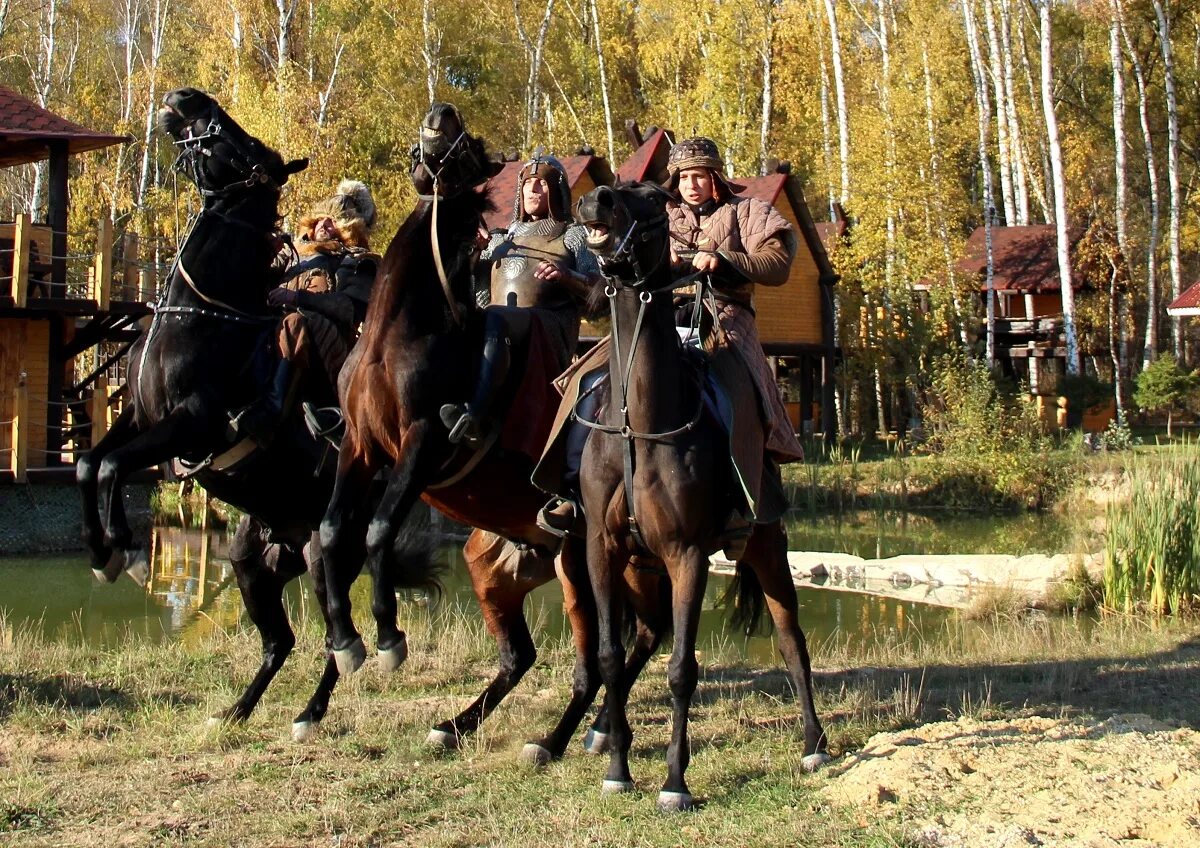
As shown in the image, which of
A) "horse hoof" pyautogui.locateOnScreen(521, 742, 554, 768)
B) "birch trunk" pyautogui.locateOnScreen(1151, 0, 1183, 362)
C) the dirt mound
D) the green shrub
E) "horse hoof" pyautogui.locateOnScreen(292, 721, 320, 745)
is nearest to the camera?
the dirt mound

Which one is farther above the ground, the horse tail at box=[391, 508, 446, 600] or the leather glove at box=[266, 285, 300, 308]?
the leather glove at box=[266, 285, 300, 308]

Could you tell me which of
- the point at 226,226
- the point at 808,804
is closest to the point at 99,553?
the point at 226,226

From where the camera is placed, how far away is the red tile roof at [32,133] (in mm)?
20984

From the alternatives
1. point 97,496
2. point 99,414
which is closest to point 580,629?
point 97,496

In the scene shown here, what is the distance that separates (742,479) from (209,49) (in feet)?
111

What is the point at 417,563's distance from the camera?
764 cm

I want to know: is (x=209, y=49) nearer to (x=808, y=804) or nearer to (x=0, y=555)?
(x=0, y=555)

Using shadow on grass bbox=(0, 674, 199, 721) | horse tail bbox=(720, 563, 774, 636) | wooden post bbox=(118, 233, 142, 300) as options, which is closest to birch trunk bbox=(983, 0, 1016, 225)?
wooden post bbox=(118, 233, 142, 300)

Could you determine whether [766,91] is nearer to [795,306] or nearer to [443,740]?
[795,306]

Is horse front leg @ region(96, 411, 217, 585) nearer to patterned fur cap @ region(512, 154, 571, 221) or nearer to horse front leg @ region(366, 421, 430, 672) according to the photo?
horse front leg @ region(366, 421, 430, 672)

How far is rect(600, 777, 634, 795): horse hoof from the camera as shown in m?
5.45

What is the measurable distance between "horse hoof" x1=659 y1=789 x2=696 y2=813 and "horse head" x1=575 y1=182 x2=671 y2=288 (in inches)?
78.3

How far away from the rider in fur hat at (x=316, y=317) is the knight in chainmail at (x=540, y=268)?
679 mm

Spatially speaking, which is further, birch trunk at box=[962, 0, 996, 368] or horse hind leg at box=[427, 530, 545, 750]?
birch trunk at box=[962, 0, 996, 368]
